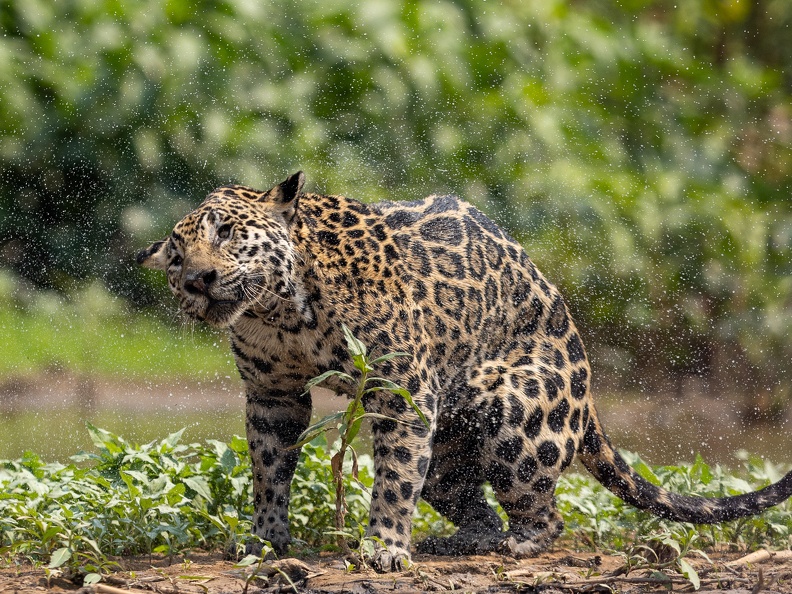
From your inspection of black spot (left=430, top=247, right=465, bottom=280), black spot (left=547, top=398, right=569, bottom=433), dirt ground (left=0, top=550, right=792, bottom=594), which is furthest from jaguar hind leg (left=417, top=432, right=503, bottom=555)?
black spot (left=430, top=247, right=465, bottom=280)

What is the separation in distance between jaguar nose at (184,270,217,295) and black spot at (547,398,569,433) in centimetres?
229

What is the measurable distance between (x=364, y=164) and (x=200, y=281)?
27.0 ft

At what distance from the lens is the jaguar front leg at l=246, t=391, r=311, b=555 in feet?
22.6

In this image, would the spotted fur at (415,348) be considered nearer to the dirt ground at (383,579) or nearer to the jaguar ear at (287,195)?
the jaguar ear at (287,195)

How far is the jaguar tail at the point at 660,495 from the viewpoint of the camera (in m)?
6.90

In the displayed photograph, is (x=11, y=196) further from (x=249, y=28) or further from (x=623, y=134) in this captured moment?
(x=623, y=134)

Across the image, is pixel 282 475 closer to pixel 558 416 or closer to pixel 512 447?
pixel 512 447

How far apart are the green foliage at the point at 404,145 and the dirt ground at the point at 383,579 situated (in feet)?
25.0

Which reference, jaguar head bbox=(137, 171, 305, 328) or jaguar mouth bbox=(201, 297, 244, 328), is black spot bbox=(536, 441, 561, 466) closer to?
jaguar head bbox=(137, 171, 305, 328)

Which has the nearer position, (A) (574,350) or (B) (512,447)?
(B) (512,447)

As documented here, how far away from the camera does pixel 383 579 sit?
6.06 m

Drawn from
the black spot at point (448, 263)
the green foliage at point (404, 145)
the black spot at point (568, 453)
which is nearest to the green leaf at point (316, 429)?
the black spot at point (448, 263)

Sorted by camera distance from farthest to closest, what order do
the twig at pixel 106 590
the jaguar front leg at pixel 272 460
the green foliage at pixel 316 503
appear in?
1. the green foliage at pixel 316 503
2. the jaguar front leg at pixel 272 460
3. the twig at pixel 106 590

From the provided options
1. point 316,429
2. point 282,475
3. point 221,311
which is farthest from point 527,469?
point 221,311
